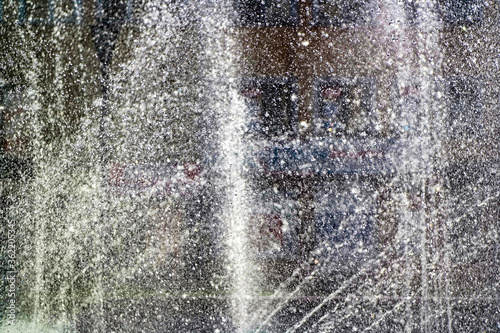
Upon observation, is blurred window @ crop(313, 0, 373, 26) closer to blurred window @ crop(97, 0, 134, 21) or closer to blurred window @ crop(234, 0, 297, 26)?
blurred window @ crop(234, 0, 297, 26)

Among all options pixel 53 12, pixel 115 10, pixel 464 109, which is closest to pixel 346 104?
pixel 464 109

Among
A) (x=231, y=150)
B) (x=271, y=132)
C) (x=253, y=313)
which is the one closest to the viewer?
(x=253, y=313)

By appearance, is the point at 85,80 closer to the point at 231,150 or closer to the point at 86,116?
the point at 86,116

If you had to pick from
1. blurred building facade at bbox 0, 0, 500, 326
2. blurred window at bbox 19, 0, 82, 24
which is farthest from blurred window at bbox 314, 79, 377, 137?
blurred window at bbox 19, 0, 82, 24

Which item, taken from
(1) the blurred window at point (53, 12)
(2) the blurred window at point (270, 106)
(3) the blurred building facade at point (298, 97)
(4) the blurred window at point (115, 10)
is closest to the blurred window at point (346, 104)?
(3) the blurred building facade at point (298, 97)

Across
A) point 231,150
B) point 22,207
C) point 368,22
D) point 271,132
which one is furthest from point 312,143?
point 22,207

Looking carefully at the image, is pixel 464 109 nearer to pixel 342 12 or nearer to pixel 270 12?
pixel 342 12

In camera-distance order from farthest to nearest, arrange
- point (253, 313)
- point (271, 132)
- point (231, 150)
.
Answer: point (271, 132) → point (231, 150) → point (253, 313)

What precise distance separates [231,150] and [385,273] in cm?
99

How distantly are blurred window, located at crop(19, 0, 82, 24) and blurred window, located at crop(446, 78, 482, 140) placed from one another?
5.68 feet

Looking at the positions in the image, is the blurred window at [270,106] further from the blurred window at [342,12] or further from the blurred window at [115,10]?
the blurred window at [115,10]

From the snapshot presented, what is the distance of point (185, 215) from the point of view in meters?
2.04

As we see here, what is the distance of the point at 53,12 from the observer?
1.84 meters

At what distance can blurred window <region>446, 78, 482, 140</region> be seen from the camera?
1804mm
